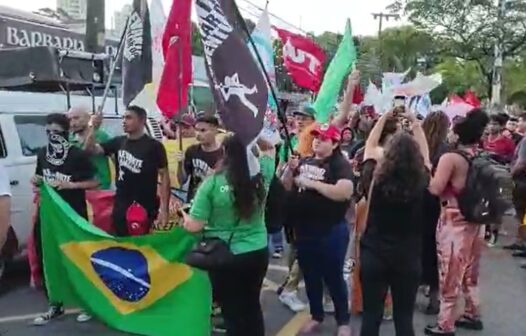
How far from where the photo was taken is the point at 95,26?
1460 cm

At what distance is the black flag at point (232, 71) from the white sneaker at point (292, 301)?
2.63 metres

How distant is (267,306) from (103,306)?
1713mm

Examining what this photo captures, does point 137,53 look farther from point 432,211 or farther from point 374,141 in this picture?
point 432,211

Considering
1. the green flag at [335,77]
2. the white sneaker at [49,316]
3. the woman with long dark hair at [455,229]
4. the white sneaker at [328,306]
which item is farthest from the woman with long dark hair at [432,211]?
the white sneaker at [49,316]

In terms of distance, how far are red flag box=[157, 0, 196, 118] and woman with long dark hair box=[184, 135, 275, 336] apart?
193cm

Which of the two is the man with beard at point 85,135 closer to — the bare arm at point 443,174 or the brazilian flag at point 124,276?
the brazilian flag at point 124,276

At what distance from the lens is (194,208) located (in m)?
4.52

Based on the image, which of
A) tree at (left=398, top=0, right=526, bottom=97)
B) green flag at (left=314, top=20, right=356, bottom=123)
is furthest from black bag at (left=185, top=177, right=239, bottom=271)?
tree at (left=398, top=0, right=526, bottom=97)

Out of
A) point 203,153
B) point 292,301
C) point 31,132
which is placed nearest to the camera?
point 203,153

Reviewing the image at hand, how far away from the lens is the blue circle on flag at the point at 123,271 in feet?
19.0

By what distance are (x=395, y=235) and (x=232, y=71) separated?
1455mm

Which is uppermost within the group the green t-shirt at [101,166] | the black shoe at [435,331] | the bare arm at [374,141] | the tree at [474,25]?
the tree at [474,25]

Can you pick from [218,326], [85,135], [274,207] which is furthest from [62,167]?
[274,207]

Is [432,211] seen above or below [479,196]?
below
